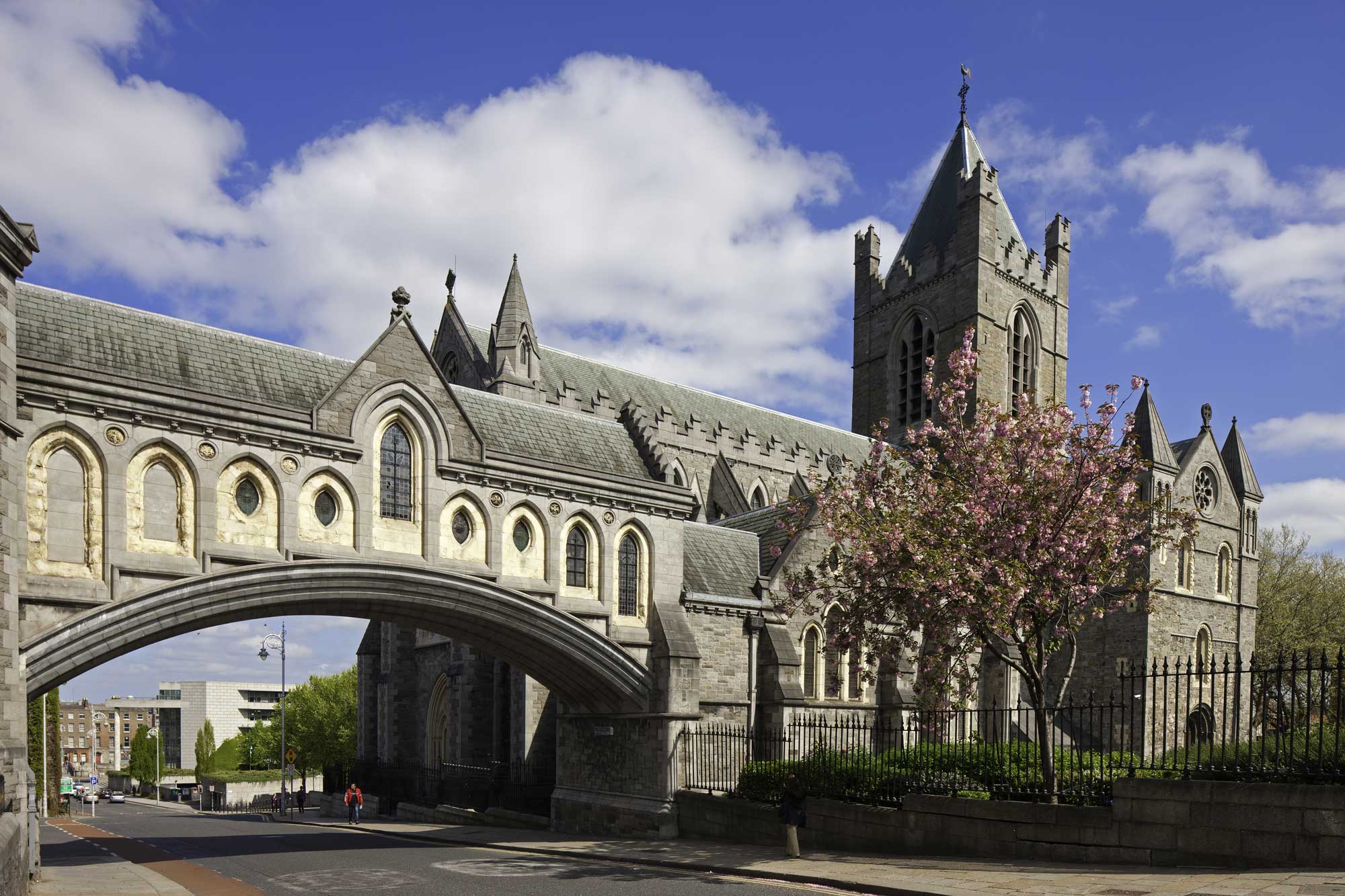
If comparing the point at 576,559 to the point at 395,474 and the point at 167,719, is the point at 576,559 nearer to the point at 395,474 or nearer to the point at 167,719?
the point at 395,474

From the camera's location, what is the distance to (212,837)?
2786 centimetres

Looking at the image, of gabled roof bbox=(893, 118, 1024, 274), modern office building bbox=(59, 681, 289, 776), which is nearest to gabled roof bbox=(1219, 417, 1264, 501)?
gabled roof bbox=(893, 118, 1024, 274)

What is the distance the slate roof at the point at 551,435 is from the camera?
824 inches

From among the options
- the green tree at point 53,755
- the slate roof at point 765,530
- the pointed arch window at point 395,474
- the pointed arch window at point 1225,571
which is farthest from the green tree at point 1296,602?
the green tree at point 53,755

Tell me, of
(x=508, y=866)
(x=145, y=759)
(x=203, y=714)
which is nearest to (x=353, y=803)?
(x=508, y=866)

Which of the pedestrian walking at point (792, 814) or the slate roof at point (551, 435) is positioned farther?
the slate roof at point (551, 435)

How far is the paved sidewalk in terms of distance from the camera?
11.5 m

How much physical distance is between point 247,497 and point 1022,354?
41.6 m

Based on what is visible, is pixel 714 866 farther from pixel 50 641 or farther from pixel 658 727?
pixel 50 641

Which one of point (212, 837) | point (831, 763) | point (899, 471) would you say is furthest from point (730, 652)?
point (212, 837)

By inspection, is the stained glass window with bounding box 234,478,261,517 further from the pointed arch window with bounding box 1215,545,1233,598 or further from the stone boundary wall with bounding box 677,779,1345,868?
the pointed arch window with bounding box 1215,545,1233,598

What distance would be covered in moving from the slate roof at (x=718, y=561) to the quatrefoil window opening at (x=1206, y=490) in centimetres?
2349

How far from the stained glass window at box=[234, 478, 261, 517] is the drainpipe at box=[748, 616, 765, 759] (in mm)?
11090

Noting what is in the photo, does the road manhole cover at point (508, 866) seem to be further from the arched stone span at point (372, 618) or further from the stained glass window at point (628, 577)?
the stained glass window at point (628, 577)
